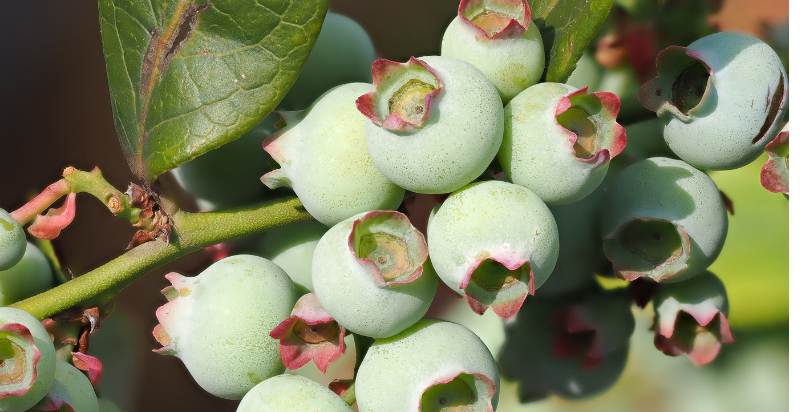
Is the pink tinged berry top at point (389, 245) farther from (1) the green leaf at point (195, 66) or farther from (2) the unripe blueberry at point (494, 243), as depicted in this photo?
(1) the green leaf at point (195, 66)

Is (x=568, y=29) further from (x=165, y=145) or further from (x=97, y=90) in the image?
(x=97, y=90)

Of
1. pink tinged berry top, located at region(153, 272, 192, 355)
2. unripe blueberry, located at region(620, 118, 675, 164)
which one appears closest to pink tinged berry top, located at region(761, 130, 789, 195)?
unripe blueberry, located at region(620, 118, 675, 164)

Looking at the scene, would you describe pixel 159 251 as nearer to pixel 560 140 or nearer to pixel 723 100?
pixel 560 140

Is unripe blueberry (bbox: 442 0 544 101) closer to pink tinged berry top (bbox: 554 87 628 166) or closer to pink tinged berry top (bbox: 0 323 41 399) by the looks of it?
pink tinged berry top (bbox: 554 87 628 166)

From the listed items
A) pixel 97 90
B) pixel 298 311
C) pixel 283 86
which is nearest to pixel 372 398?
pixel 298 311

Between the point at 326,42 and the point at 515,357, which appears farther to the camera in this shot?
the point at 515,357

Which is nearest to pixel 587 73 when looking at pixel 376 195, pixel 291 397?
pixel 376 195

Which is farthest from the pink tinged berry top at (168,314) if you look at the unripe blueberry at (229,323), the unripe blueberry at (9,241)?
the unripe blueberry at (9,241)
